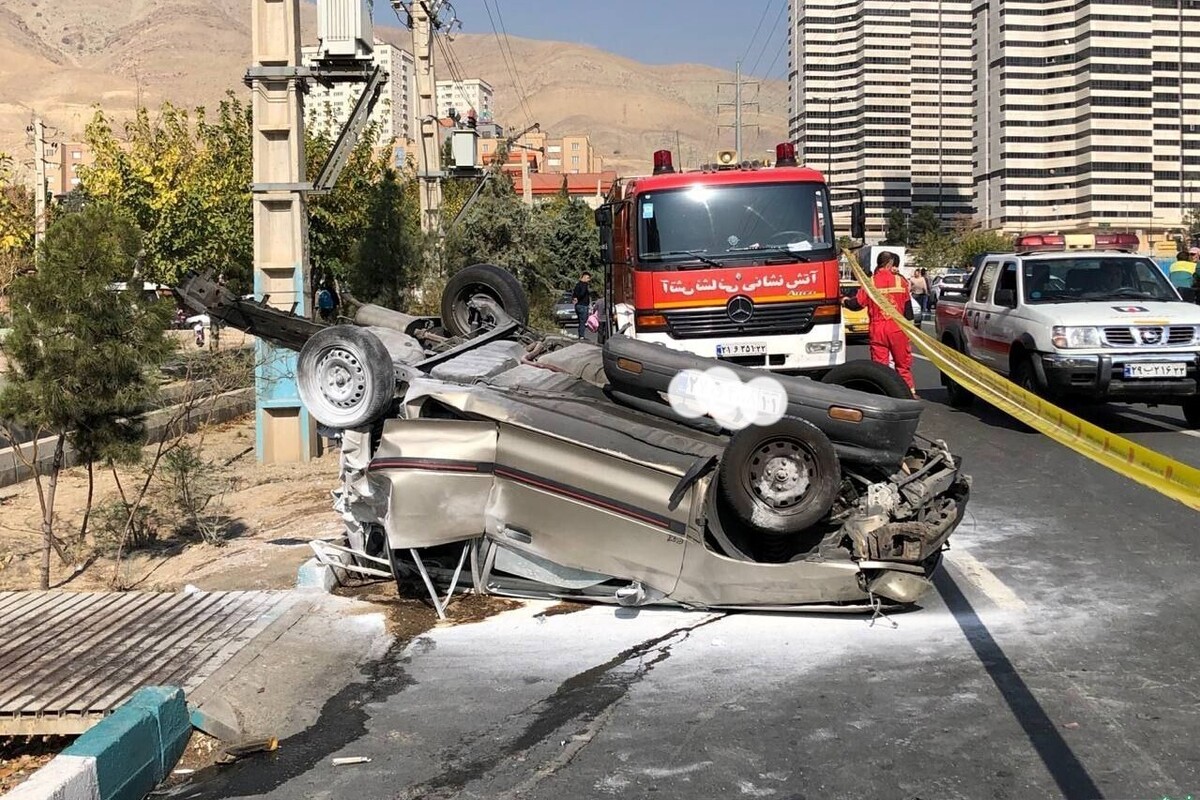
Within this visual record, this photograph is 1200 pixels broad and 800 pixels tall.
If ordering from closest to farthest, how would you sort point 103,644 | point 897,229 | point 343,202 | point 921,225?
1. point 103,644
2. point 343,202
3. point 921,225
4. point 897,229

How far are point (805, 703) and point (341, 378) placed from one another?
131 inches

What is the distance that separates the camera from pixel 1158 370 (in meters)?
11.1

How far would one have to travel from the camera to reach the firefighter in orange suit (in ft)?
42.0

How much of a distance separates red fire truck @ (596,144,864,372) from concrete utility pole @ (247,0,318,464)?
386 cm

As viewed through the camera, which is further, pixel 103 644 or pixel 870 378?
pixel 870 378

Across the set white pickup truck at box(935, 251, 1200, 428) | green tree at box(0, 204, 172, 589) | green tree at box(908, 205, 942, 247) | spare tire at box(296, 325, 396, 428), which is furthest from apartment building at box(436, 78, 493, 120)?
green tree at box(908, 205, 942, 247)

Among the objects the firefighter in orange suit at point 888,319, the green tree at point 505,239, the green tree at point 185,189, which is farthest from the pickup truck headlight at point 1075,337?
the green tree at point 185,189

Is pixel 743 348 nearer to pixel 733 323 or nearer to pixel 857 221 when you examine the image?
pixel 733 323

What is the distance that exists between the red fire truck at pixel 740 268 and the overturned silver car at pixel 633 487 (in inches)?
214

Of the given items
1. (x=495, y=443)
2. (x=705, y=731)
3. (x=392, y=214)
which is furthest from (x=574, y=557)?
(x=392, y=214)

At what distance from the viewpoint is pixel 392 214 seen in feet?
65.8

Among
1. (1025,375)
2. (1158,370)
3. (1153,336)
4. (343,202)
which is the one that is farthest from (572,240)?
(1158,370)

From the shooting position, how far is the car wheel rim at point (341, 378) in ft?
22.5

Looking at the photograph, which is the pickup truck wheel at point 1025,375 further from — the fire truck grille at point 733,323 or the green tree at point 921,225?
the green tree at point 921,225
